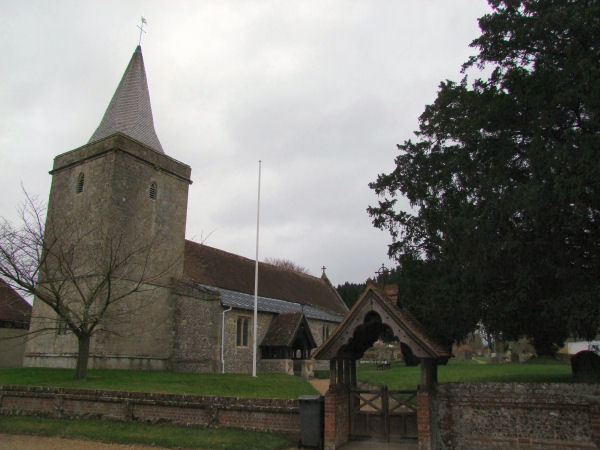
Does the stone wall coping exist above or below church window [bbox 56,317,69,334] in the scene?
below

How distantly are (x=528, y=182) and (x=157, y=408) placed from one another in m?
11.0

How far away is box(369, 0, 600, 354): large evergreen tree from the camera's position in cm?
1068

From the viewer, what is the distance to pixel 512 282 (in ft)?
41.9

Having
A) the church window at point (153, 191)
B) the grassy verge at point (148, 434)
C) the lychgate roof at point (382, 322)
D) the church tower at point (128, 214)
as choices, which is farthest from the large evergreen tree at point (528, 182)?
the church window at point (153, 191)

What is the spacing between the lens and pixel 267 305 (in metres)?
29.9

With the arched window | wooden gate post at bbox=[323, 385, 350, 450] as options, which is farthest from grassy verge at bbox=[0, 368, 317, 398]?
the arched window

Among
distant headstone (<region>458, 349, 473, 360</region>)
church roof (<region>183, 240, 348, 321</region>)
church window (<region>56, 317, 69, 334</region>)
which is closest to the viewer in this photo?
church window (<region>56, 317, 69, 334</region>)

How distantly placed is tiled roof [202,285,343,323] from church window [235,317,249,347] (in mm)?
798

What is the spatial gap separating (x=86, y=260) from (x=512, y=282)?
1930cm

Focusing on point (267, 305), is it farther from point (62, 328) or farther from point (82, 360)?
Answer: point (82, 360)

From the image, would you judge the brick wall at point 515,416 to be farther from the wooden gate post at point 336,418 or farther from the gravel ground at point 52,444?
the gravel ground at point 52,444

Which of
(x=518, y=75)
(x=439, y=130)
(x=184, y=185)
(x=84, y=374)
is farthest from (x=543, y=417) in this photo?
(x=184, y=185)

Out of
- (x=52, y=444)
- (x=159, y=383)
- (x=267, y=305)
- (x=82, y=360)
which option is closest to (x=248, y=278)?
(x=267, y=305)

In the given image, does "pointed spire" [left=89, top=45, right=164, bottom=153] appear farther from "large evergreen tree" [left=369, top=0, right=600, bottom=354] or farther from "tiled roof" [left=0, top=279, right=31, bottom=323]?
"large evergreen tree" [left=369, top=0, right=600, bottom=354]
